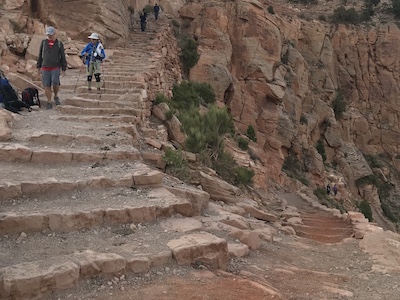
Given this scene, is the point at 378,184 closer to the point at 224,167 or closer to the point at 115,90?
the point at 224,167

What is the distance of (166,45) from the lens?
1925 centimetres

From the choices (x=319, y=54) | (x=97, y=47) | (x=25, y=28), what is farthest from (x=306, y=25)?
(x=97, y=47)

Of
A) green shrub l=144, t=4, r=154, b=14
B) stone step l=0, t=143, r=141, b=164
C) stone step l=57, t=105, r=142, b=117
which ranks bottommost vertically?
stone step l=0, t=143, r=141, b=164

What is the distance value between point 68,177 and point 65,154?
2.51ft

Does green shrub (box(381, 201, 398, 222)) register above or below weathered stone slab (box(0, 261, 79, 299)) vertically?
below

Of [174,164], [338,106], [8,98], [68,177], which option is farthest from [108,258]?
[338,106]

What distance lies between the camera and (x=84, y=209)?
17.1 ft

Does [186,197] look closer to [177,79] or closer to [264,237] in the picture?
[264,237]

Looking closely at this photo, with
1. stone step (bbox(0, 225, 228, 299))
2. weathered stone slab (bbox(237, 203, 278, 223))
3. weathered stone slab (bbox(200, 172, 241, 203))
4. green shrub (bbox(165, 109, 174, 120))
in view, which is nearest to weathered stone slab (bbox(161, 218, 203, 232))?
stone step (bbox(0, 225, 228, 299))

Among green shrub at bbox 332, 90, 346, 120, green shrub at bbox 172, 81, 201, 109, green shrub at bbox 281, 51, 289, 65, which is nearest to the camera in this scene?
green shrub at bbox 172, 81, 201, 109

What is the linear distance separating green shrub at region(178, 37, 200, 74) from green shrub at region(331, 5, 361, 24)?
19708mm

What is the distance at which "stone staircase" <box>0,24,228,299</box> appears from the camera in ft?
13.6

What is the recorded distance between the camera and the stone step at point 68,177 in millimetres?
5363

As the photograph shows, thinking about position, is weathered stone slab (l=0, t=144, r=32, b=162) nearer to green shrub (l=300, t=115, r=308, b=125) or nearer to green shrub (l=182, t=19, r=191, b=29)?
green shrub (l=182, t=19, r=191, b=29)
